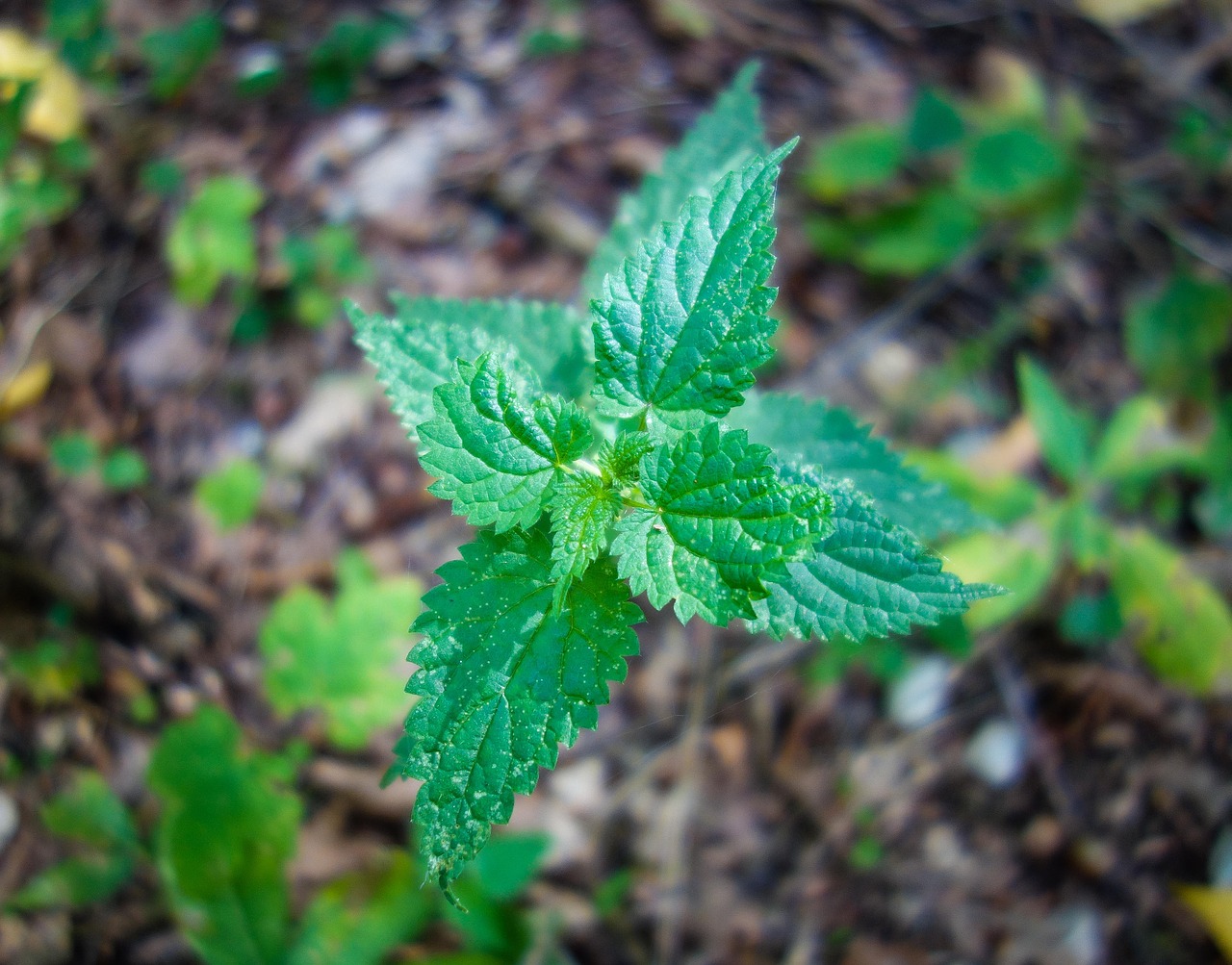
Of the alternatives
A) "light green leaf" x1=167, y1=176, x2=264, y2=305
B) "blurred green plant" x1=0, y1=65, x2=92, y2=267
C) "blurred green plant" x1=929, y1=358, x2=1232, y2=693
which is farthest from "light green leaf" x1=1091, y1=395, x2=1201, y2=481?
"blurred green plant" x1=0, y1=65, x2=92, y2=267

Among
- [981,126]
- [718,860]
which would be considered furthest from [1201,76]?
[718,860]

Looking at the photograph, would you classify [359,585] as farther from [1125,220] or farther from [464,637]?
[1125,220]

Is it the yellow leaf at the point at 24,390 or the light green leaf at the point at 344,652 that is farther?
the yellow leaf at the point at 24,390

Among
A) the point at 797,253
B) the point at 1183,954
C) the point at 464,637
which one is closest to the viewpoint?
the point at 464,637

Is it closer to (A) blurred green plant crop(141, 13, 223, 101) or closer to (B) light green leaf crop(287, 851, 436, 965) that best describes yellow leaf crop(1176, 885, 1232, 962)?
(B) light green leaf crop(287, 851, 436, 965)

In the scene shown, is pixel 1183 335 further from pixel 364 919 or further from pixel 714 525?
pixel 364 919

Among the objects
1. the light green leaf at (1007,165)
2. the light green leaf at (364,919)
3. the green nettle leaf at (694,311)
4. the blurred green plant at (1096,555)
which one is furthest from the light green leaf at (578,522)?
the light green leaf at (1007,165)

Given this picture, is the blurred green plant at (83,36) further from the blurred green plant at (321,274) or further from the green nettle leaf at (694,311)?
the green nettle leaf at (694,311)

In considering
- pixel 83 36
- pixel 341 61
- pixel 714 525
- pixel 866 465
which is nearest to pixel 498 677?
pixel 714 525
